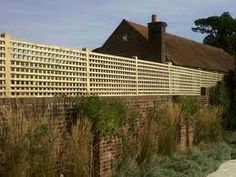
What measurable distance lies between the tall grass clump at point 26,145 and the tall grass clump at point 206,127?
10.5 meters

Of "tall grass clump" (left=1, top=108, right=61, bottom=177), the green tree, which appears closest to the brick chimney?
"tall grass clump" (left=1, top=108, right=61, bottom=177)

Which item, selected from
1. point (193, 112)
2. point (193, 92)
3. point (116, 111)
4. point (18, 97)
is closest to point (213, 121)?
point (193, 112)

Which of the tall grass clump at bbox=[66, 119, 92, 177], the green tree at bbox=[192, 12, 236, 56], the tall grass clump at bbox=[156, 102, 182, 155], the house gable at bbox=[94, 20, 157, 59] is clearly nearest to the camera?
the tall grass clump at bbox=[66, 119, 92, 177]

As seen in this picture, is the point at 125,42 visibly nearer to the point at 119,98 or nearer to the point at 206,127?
the point at 206,127

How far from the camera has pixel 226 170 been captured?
1319 centimetres

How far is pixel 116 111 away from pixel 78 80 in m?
0.98

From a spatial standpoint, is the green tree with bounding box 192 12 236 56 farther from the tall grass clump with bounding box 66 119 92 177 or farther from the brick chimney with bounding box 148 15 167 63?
the tall grass clump with bounding box 66 119 92 177

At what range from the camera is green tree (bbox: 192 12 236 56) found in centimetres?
7294

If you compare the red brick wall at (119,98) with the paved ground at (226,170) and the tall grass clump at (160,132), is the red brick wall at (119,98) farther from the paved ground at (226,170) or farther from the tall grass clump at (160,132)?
the paved ground at (226,170)

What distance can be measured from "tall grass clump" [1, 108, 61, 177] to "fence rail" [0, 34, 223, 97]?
65 cm

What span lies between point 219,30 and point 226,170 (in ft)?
211

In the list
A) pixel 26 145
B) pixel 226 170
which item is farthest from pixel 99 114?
pixel 226 170

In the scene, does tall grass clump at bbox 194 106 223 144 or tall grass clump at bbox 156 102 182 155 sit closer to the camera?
tall grass clump at bbox 156 102 182 155

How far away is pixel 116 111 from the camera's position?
1103cm
